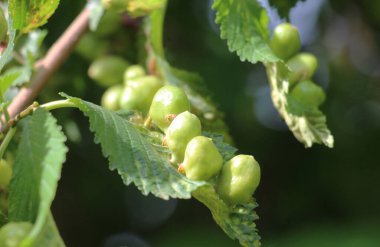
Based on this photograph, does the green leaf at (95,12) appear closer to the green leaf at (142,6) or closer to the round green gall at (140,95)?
the green leaf at (142,6)

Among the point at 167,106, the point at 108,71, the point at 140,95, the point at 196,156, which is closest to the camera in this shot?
the point at 196,156

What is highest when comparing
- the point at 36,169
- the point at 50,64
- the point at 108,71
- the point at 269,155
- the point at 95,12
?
the point at 36,169

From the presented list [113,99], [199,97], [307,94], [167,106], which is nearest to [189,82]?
[199,97]

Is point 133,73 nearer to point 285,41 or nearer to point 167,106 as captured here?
point 285,41

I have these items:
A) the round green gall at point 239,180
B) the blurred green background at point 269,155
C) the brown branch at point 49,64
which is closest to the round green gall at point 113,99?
the brown branch at point 49,64

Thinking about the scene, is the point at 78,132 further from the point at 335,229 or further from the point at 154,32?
the point at 335,229

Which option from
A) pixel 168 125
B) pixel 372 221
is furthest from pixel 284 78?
pixel 372 221

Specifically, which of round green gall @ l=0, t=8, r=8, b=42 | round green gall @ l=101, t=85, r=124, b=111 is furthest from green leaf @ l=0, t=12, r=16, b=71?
round green gall @ l=101, t=85, r=124, b=111

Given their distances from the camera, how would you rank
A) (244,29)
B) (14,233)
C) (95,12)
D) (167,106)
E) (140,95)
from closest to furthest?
(14,233) < (167,106) < (244,29) < (140,95) < (95,12)
